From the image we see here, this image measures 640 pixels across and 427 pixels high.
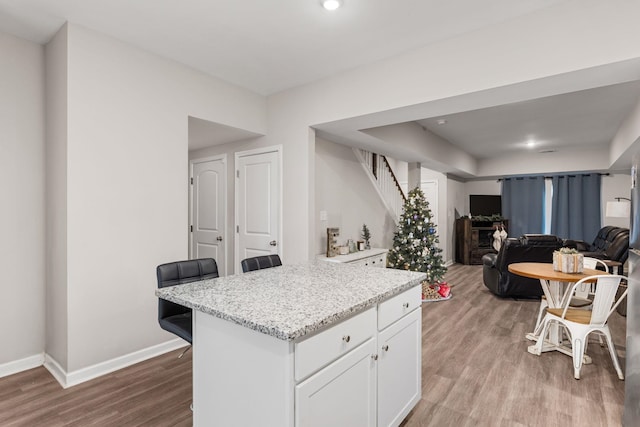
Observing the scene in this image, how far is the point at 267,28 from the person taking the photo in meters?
2.61

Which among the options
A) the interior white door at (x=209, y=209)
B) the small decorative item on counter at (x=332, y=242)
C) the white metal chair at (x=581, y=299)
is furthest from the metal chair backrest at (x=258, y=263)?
the white metal chair at (x=581, y=299)

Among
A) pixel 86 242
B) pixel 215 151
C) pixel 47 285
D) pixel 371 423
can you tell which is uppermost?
pixel 215 151

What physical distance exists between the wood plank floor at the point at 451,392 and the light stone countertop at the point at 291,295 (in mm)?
922

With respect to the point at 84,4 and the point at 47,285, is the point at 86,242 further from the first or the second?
the point at 84,4

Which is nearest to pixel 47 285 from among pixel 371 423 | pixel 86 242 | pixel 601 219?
pixel 86 242

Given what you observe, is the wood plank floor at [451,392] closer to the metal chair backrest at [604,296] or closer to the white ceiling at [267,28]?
the metal chair backrest at [604,296]

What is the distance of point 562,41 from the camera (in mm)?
2277

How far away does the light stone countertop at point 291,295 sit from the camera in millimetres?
1350

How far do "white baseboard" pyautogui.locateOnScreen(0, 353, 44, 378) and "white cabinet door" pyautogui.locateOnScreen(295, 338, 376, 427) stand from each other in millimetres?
2761

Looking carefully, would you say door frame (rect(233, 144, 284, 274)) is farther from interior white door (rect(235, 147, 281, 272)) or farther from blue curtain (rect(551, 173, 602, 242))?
blue curtain (rect(551, 173, 602, 242))

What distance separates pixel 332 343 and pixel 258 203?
9.45 ft

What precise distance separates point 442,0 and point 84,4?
244 centimetres

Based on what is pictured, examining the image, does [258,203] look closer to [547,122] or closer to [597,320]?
[597,320]

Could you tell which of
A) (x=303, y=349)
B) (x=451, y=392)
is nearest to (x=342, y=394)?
(x=303, y=349)
